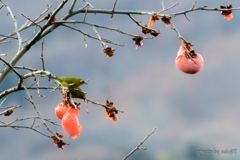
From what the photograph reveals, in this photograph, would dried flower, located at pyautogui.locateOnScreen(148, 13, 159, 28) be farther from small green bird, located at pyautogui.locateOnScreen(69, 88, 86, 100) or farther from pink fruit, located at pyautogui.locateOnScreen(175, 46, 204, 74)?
small green bird, located at pyautogui.locateOnScreen(69, 88, 86, 100)

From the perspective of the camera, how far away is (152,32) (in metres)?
3.07

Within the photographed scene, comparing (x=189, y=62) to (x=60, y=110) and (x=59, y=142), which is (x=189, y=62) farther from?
(x=59, y=142)

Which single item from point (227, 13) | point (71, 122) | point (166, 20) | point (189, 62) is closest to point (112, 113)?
point (71, 122)

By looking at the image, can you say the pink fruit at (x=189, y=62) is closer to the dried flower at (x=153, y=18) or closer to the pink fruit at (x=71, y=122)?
the dried flower at (x=153, y=18)

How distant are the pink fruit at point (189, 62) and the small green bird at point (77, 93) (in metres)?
0.84

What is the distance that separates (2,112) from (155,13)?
2012mm

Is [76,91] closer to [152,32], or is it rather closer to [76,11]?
[152,32]

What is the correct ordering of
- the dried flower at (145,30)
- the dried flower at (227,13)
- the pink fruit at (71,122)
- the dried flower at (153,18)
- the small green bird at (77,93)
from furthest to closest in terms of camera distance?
1. the dried flower at (145,30)
2. the dried flower at (153,18)
3. the dried flower at (227,13)
4. the small green bird at (77,93)
5. the pink fruit at (71,122)

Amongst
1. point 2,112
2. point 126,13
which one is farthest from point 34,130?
point 126,13

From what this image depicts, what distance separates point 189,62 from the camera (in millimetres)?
2645

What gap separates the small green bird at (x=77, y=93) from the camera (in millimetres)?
2417

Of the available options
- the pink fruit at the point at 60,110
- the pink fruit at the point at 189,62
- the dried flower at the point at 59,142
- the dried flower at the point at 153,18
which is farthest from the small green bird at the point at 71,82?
the dried flower at the point at 153,18

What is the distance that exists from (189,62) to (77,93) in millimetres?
928

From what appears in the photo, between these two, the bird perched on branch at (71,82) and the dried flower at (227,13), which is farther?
the dried flower at (227,13)
